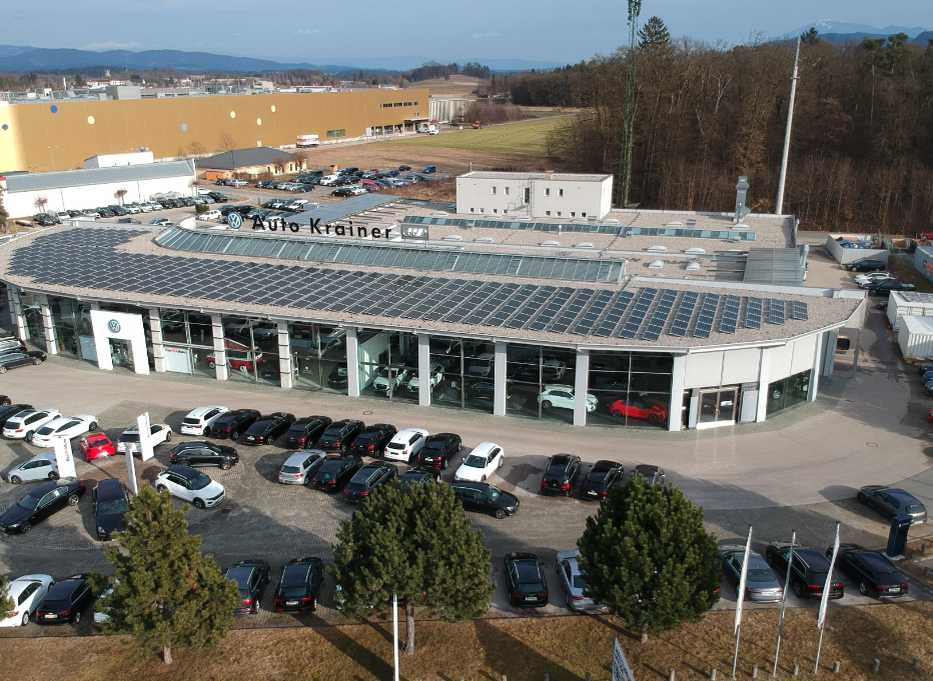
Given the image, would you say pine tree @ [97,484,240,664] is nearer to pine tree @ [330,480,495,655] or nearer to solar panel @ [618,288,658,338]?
pine tree @ [330,480,495,655]

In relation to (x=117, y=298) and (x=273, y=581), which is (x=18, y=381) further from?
(x=273, y=581)

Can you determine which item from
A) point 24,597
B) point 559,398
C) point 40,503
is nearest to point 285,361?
Answer: point 40,503

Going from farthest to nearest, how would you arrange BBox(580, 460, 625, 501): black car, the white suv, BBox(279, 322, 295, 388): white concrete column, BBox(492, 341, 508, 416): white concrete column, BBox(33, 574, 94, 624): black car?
1. BBox(279, 322, 295, 388): white concrete column
2. BBox(492, 341, 508, 416): white concrete column
3. the white suv
4. BBox(580, 460, 625, 501): black car
5. BBox(33, 574, 94, 624): black car

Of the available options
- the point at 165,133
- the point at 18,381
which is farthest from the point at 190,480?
the point at 165,133

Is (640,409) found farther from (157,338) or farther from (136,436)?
(157,338)

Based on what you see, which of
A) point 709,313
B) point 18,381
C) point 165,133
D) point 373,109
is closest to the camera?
point 709,313

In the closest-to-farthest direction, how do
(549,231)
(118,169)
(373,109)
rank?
(549,231) < (118,169) < (373,109)

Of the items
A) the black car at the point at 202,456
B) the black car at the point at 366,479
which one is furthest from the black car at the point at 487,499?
the black car at the point at 202,456

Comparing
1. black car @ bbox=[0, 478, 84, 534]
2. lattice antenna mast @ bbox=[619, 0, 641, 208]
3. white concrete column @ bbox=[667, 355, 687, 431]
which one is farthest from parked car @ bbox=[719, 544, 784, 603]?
lattice antenna mast @ bbox=[619, 0, 641, 208]
